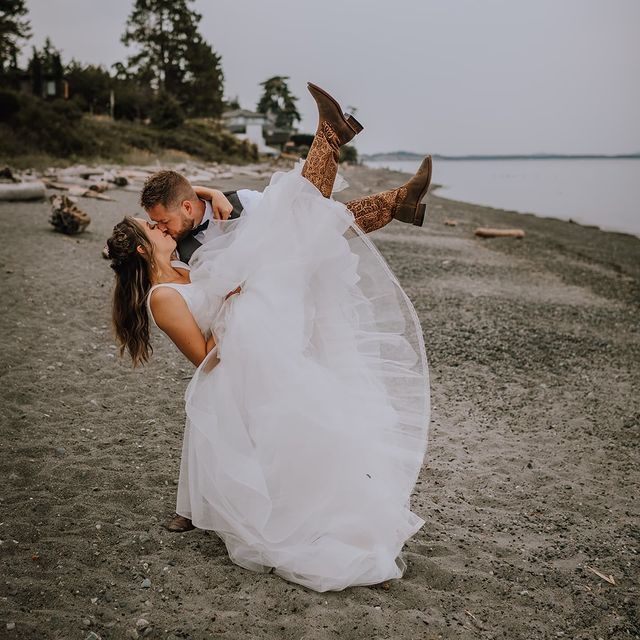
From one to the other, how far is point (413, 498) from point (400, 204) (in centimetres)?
223

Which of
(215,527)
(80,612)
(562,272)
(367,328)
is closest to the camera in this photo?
(80,612)

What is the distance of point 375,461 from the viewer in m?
3.42

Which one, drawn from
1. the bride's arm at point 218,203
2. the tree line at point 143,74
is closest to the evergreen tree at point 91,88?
the tree line at point 143,74

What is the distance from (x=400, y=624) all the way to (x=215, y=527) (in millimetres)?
1184

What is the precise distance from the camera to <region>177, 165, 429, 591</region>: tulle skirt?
3238mm

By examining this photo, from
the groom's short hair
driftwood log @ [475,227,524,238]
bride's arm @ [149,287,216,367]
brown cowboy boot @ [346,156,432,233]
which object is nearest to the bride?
bride's arm @ [149,287,216,367]

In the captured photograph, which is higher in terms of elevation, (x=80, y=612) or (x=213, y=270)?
(x=213, y=270)

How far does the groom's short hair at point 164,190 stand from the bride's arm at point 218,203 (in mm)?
303

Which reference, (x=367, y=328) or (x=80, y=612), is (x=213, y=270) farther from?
(x=80, y=612)

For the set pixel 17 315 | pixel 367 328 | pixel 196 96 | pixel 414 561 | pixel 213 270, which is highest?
pixel 196 96

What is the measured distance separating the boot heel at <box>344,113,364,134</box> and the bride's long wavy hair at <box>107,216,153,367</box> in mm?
1656

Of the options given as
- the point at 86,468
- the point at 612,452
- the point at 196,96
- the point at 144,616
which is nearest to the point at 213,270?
the point at 144,616

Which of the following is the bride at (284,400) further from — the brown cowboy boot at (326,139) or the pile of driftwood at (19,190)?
the pile of driftwood at (19,190)

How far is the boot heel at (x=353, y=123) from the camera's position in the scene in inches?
161
